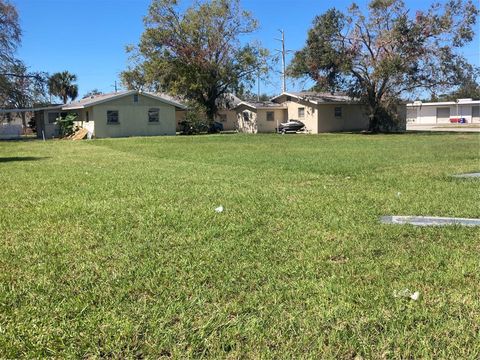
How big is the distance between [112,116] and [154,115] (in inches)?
136

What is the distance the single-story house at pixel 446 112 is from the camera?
205ft

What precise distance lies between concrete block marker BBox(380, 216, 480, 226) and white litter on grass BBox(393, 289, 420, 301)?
2.15m

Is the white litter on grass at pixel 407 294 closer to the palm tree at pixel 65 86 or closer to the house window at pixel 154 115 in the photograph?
the house window at pixel 154 115

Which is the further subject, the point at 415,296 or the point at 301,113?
the point at 301,113

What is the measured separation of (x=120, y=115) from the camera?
3603 centimetres

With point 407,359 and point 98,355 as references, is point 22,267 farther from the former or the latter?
point 407,359

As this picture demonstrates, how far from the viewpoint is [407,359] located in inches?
107

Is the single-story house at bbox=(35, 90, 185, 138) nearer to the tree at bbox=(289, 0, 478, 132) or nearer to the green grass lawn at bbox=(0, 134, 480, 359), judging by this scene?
the tree at bbox=(289, 0, 478, 132)

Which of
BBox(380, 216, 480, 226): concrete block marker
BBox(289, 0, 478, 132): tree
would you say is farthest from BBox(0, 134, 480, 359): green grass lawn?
BBox(289, 0, 478, 132): tree

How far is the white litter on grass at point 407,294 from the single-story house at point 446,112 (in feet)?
197

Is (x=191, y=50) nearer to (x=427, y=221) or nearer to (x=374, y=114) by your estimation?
(x=374, y=114)

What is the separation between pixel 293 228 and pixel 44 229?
2.80 meters

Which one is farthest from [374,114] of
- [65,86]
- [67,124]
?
[65,86]

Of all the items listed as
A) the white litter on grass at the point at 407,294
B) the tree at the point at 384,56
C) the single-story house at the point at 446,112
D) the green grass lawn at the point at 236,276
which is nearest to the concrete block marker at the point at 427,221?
the green grass lawn at the point at 236,276
